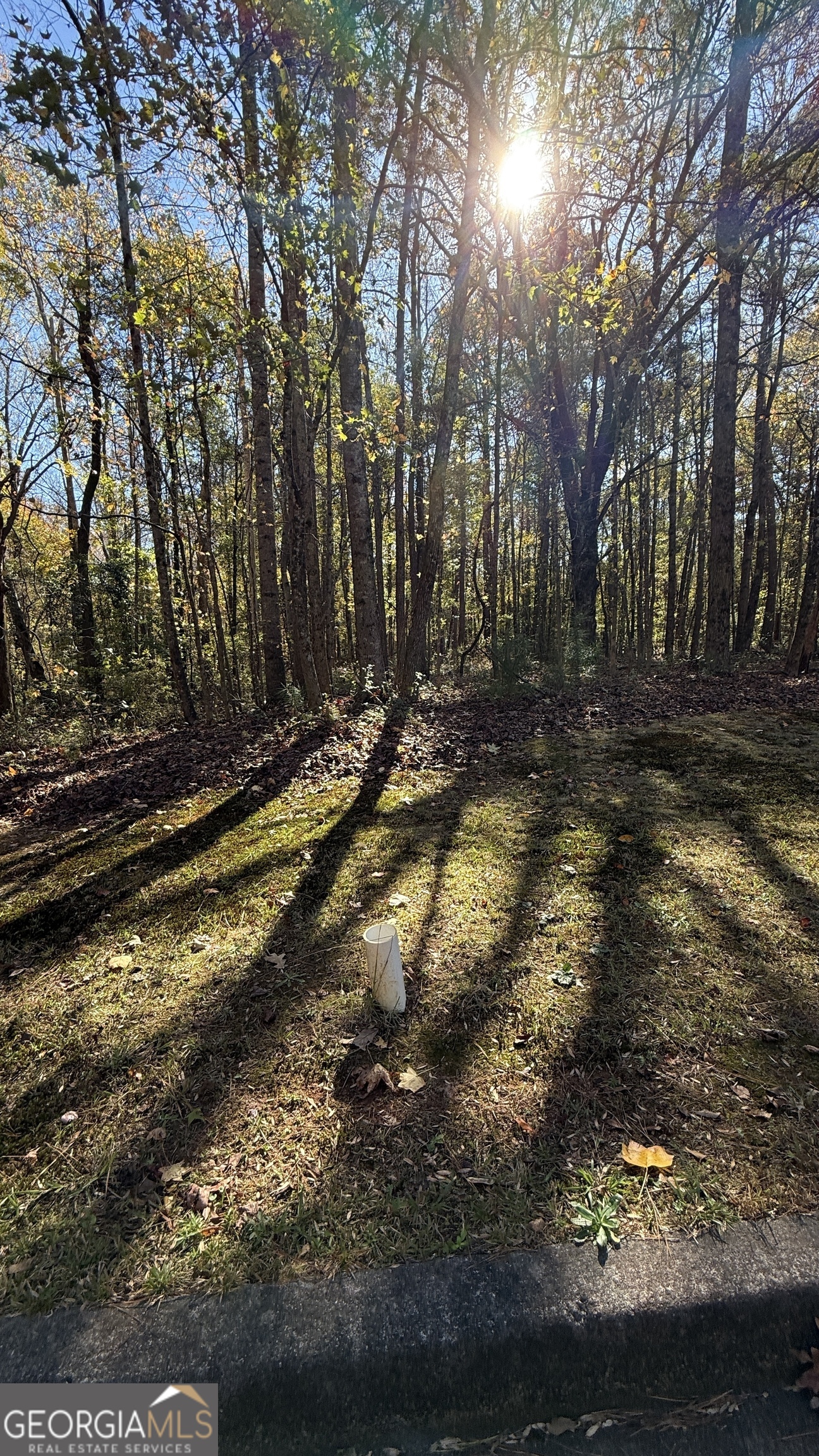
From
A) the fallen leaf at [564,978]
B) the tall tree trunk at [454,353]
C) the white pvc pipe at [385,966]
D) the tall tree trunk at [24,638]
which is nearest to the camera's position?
the white pvc pipe at [385,966]

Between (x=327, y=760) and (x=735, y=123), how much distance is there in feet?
34.0

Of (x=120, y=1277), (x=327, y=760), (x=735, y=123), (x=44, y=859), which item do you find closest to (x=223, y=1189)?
(x=120, y=1277)

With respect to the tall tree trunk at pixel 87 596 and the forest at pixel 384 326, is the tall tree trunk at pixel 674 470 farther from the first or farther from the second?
the tall tree trunk at pixel 87 596

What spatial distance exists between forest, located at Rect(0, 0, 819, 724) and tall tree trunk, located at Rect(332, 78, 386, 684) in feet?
0.16

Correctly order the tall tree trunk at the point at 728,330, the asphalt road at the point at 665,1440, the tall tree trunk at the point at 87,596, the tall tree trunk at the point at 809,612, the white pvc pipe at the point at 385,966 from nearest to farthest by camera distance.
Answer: the asphalt road at the point at 665,1440 < the white pvc pipe at the point at 385,966 < the tall tree trunk at the point at 728,330 < the tall tree trunk at the point at 809,612 < the tall tree trunk at the point at 87,596

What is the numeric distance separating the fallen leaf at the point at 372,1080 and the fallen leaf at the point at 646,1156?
69 cm

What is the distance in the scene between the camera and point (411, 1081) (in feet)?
6.20

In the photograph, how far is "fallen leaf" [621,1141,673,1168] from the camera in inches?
60.7

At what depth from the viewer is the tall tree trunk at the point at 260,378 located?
3547mm

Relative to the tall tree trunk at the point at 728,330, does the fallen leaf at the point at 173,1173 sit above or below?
below

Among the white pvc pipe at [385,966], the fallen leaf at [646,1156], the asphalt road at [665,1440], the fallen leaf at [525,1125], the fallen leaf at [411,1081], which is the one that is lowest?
the asphalt road at [665,1440]

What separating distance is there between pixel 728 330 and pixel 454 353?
551 centimetres
